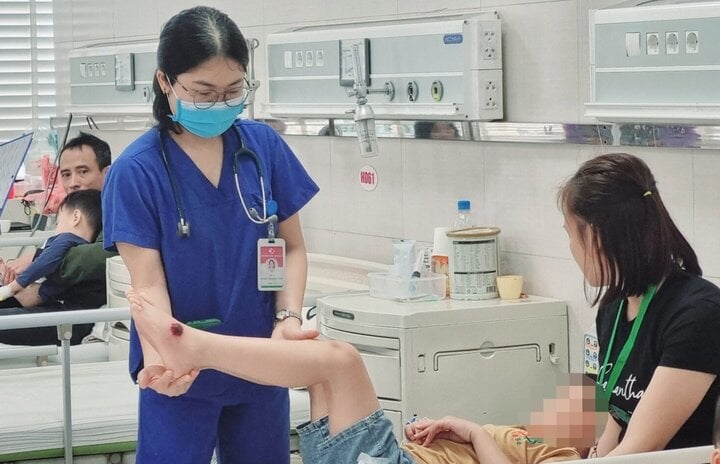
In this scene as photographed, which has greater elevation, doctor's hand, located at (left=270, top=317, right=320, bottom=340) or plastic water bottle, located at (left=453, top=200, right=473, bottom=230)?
plastic water bottle, located at (left=453, top=200, right=473, bottom=230)

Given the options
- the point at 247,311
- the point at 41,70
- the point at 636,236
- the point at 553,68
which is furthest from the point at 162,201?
the point at 41,70

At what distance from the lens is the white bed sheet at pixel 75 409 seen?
3445mm

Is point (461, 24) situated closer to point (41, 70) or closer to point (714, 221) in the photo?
point (714, 221)

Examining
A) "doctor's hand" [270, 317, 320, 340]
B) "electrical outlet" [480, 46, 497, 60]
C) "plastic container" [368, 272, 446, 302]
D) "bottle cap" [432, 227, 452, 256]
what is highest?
"electrical outlet" [480, 46, 497, 60]

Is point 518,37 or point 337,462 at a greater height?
point 518,37

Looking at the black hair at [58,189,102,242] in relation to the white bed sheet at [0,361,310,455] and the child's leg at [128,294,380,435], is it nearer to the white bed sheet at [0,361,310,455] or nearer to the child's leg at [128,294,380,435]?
the white bed sheet at [0,361,310,455]

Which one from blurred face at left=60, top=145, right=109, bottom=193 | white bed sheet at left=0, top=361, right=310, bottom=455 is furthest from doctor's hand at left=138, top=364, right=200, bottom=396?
blurred face at left=60, top=145, right=109, bottom=193

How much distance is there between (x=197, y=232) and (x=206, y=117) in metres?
0.25

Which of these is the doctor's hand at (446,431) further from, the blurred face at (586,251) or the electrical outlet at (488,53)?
the electrical outlet at (488,53)

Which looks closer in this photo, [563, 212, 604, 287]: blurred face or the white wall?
[563, 212, 604, 287]: blurred face

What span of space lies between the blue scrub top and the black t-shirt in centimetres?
82

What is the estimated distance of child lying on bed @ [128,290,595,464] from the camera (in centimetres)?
239

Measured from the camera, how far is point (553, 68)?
380 centimetres

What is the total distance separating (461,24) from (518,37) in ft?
0.66
